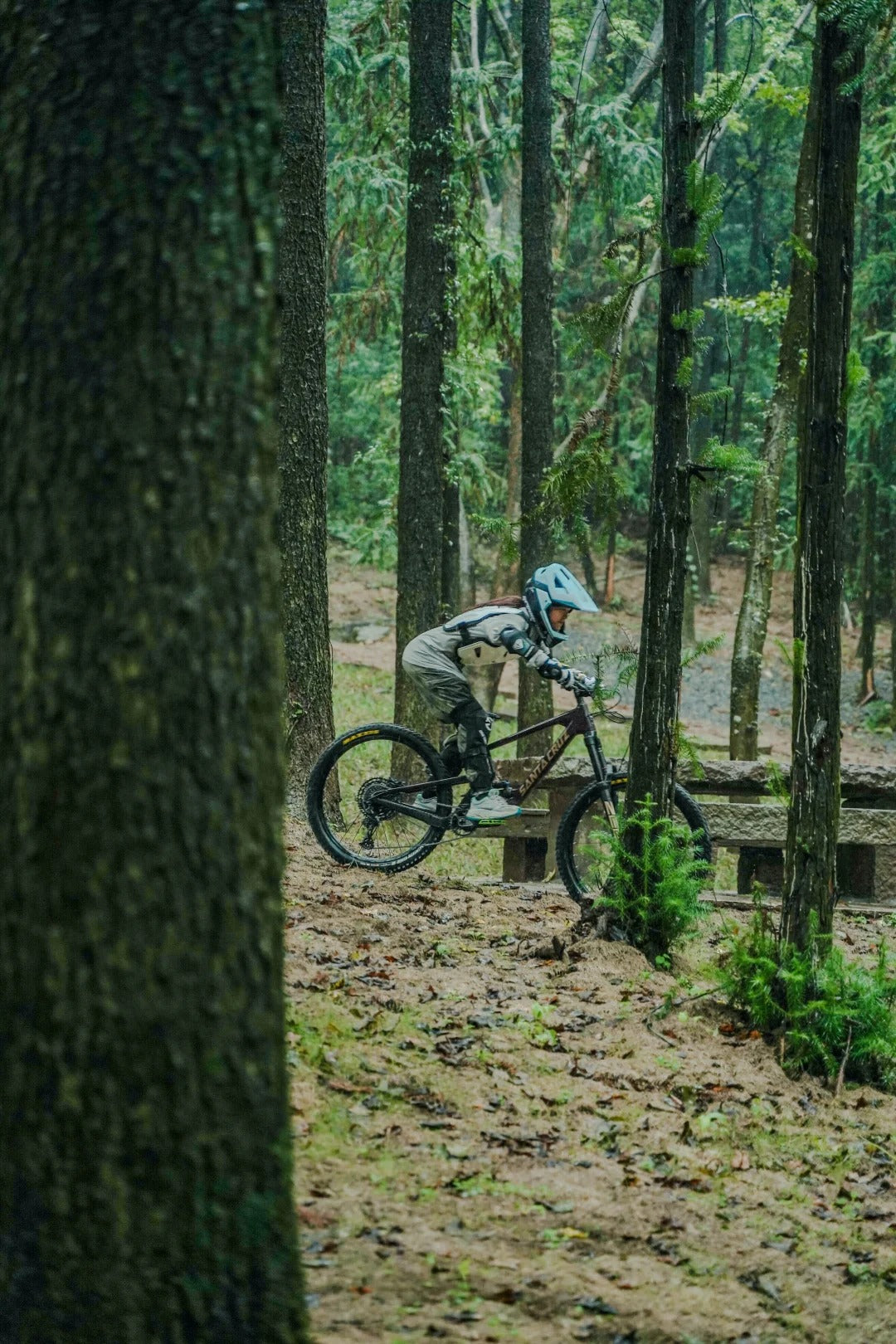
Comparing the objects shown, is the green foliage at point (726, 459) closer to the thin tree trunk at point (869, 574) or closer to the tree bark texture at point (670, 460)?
the tree bark texture at point (670, 460)

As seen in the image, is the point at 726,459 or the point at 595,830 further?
the point at 595,830

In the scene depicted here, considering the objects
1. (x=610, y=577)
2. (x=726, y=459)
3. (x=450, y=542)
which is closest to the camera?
(x=726, y=459)

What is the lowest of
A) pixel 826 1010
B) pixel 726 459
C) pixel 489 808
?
pixel 826 1010

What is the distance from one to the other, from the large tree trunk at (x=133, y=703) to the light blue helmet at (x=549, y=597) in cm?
615

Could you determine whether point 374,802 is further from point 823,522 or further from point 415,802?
point 823,522

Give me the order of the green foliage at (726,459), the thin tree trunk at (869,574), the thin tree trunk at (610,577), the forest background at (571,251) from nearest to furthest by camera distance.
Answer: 1. the green foliage at (726,459)
2. the forest background at (571,251)
3. the thin tree trunk at (869,574)
4. the thin tree trunk at (610,577)

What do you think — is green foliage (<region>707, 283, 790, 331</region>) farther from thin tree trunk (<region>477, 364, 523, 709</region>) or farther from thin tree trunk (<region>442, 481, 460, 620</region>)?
thin tree trunk (<region>442, 481, 460, 620</region>)

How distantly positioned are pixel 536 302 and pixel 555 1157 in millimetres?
11370

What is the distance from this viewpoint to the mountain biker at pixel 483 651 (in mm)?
9031

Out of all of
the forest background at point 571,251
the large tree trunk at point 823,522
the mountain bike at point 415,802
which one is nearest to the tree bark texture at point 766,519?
the forest background at point 571,251

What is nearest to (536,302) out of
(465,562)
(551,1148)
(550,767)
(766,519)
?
(766,519)

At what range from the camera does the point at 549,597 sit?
9.03 m

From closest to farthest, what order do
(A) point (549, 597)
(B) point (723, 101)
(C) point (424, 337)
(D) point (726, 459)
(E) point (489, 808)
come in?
(B) point (723, 101)
(D) point (726, 459)
(A) point (549, 597)
(E) point (489, 808)
(C) point (424, 337)

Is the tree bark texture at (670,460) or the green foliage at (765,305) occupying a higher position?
the green foliage at (765,305)
